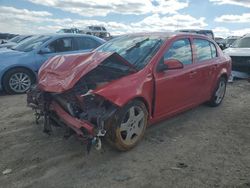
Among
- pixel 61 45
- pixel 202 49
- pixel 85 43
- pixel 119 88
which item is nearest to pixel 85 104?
pixel 119 88

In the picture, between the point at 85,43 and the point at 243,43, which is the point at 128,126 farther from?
the point at 243,43

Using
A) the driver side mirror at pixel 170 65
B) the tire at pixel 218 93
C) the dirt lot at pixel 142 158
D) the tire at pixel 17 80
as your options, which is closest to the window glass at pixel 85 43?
the tire at pixel 17 80

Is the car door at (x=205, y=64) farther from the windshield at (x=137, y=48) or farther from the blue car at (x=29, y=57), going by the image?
the blue car at (x=29, y=57)

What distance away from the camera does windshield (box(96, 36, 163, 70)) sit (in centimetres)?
474

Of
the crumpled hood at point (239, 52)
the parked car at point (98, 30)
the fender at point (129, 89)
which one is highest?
the parked car at point (98, 30)

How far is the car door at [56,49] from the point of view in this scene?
8.55 meters

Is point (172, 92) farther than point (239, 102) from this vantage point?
No

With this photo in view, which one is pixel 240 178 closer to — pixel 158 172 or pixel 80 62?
pixel 158 172

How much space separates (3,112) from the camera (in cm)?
636

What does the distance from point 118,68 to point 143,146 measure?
1210 millimetres

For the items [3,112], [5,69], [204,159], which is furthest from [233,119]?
[5,69]

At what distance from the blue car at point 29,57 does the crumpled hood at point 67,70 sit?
366cm

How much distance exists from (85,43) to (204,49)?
4.38 metres

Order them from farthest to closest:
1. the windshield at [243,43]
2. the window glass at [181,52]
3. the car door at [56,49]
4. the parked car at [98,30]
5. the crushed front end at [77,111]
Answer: the parked car at [98,30] → the windshield at [243,43] → the car door at [56,49] → the window glass at [181,52] → the crushed front end at [77,111]
